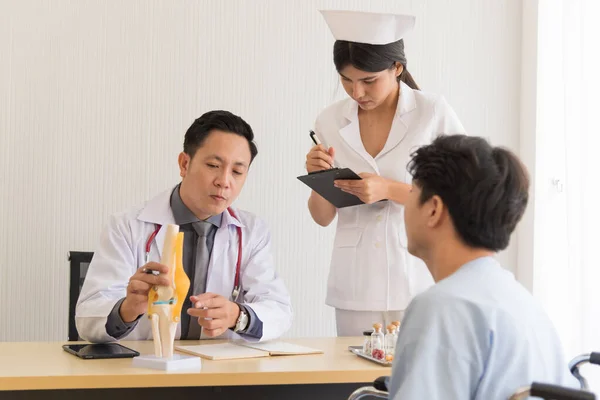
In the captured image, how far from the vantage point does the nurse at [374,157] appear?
241 centimetres

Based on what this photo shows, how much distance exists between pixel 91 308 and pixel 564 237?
2.28m

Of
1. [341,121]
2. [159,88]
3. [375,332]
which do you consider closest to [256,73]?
[159,88]

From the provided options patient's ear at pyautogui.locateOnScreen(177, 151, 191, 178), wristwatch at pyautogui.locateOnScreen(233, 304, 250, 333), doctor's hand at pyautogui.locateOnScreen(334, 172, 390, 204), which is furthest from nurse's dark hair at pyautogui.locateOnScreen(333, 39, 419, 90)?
wristwatch at pyautogui.locateOnScreen(233, 304, 250, 333)

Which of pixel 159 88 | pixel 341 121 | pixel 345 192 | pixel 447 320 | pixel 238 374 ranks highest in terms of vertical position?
pixel 159 88

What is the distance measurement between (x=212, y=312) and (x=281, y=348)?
220mm

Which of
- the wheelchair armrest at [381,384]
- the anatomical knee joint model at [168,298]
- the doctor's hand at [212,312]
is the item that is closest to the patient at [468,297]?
the wheelchair armrest at [381,384]

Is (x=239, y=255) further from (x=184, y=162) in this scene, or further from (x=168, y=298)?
(x=168, y=298)

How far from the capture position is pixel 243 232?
2.46 m

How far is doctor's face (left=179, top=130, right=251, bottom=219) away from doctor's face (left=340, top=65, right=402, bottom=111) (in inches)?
15.0

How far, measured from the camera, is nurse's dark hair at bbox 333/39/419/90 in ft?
7.89

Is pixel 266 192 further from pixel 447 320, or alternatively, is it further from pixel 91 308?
pixel 447 320

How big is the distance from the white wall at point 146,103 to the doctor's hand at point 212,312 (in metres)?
1.51

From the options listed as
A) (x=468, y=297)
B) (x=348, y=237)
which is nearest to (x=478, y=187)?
(x=468, y=297)

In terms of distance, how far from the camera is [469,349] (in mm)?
1229
